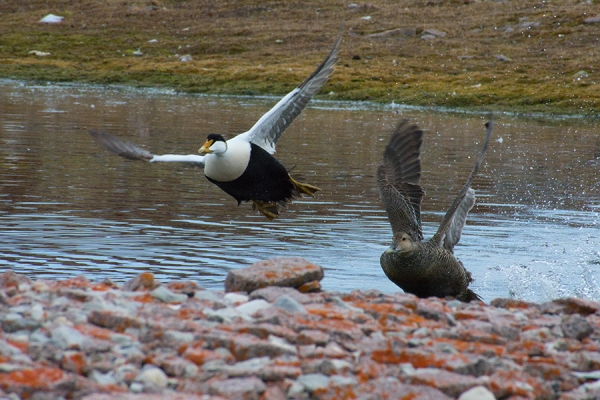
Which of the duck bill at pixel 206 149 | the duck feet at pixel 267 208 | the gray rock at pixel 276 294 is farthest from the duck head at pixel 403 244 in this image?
the duck feet at pixel 267 208

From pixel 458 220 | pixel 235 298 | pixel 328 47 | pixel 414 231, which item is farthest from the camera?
pixel 328 47

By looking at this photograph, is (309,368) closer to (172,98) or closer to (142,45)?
(172,98)

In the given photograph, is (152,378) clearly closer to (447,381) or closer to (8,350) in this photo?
(8,350)

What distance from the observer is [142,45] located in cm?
5747

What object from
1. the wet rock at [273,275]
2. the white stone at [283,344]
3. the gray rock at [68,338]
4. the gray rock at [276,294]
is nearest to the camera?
the gray rock at [68,338]

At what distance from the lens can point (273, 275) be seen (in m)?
5.91

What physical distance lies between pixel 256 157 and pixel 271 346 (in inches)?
226

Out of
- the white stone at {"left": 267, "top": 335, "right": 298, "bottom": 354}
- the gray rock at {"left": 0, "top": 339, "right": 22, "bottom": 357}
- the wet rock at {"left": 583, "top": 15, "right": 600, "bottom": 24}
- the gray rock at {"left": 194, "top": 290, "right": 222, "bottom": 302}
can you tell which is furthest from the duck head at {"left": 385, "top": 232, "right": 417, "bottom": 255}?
the wet rock at {"left": 583, "top": 15, "right": 600, "bottom": 24}

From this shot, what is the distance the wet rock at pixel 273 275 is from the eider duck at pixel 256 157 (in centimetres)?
323

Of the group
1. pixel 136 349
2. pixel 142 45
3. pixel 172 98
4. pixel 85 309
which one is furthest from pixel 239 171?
pixel 142 45

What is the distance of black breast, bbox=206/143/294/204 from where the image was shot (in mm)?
9789

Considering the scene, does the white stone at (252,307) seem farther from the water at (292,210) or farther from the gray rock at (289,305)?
the water at (292,210)

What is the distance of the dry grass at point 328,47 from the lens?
39.0 metres

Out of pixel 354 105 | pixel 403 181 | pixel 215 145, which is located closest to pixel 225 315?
pixel 403 181
